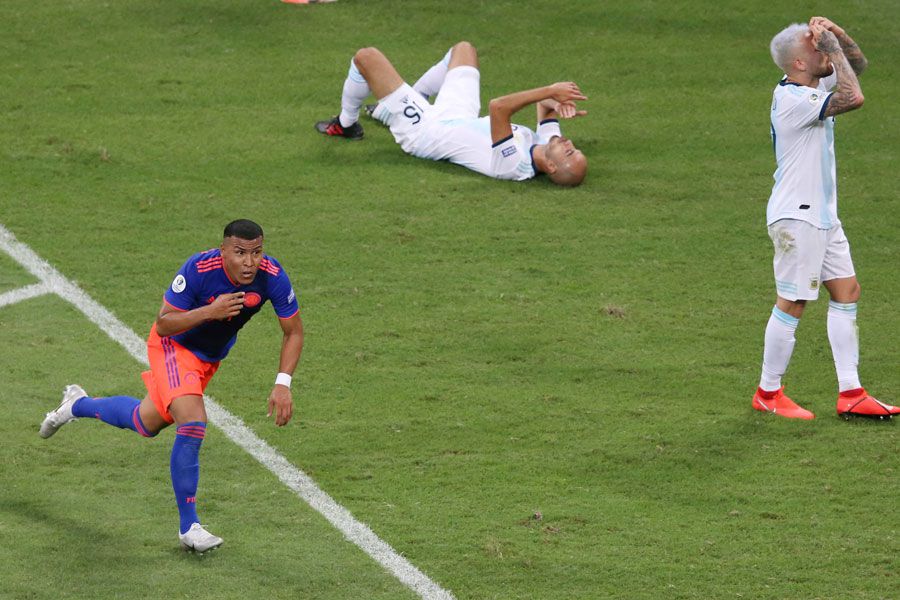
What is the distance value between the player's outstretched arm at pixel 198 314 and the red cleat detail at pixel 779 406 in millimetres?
3160

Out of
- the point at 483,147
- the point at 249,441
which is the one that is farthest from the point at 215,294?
the point at 483,147

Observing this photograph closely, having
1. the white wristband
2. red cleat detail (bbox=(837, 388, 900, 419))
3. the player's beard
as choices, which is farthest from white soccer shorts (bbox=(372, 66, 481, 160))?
the white wristband

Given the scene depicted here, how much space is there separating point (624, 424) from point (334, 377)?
1737mm

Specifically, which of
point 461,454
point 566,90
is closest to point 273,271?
point 461,454

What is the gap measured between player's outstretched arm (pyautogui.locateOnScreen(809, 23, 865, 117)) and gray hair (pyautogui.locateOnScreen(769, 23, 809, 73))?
A: 0.31ft

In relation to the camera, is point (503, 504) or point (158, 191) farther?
point (158, 191)

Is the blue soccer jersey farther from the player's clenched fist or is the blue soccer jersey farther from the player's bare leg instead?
the player's bare leg

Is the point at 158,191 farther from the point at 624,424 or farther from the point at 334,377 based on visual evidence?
the point at 624,424

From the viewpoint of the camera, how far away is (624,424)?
7.57m

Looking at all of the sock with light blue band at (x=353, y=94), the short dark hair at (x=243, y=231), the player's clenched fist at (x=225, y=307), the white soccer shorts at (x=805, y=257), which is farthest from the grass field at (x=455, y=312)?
the short dark hair at (x=243, y=231)

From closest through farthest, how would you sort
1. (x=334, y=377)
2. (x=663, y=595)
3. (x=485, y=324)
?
(x=663, y=595), (x=334, y=377), (x=485, y=324)

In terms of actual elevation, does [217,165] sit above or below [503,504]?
above

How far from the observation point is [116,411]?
662 cm

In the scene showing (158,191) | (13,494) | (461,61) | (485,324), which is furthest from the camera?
(461,61)
